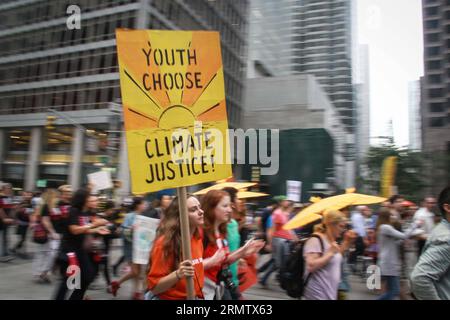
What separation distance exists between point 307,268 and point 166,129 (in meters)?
1.65

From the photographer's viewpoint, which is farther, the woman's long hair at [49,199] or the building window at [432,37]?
the building window at [432,37]

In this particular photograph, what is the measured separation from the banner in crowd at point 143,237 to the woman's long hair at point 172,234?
2.42 meters

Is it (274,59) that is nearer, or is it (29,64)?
(274,59)

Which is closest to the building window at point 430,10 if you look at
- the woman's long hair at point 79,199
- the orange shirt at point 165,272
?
the woman's long hair at point 79,199

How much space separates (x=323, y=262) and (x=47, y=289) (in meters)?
4.67

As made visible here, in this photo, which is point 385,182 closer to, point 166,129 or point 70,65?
point 166,129

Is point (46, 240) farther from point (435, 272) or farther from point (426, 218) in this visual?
point (426, 218)

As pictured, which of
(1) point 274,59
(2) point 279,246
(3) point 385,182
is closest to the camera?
(2) point 279,246

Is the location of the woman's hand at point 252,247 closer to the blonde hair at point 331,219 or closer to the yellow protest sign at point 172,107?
the blonde hair at point 331,219

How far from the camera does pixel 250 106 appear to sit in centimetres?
1301

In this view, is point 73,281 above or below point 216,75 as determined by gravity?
below

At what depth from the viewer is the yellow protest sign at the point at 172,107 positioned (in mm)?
2115

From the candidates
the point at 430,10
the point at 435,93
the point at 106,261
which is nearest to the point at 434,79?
the point at 435,93

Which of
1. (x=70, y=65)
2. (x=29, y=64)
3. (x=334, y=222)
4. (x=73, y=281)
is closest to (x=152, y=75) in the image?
(x=334, y=222)
